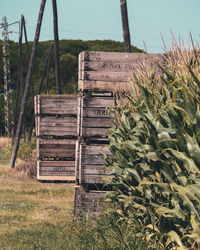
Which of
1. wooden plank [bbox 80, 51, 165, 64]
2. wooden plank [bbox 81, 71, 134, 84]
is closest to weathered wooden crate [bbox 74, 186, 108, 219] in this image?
wooden plank [bbox 81, 71, 134, 84]

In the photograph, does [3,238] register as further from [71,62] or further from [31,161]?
[71,62]

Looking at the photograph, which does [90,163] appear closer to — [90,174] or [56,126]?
[90,174]

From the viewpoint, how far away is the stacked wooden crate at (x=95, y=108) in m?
7.09

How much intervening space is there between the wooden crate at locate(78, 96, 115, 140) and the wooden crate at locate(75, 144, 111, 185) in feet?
0.67

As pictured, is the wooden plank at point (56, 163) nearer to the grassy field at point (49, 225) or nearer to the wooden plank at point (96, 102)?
the grassy field at point (49, 225)

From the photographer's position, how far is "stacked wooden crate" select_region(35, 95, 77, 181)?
42.2 feet

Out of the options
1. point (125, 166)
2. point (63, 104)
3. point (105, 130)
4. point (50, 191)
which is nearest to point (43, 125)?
point (63, 104)

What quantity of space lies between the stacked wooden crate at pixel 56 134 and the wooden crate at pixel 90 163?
5.72 metres

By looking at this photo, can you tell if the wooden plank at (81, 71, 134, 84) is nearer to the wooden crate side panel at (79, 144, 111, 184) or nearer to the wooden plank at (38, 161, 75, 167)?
the wooden crate side panel at (79, 144, 111, 184)

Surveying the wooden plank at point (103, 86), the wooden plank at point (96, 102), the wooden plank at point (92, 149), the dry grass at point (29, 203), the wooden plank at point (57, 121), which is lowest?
the dry grass at point (29, 203)

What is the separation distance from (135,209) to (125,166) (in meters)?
0.53

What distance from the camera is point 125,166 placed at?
5.74 m

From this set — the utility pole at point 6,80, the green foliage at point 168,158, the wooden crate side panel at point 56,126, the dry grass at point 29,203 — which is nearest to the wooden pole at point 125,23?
the wooden crate side panel at point 56,126

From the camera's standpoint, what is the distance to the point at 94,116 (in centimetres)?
711
